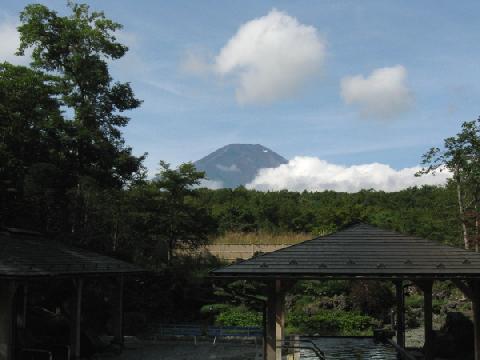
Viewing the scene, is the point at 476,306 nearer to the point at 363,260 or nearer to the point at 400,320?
the point at 363,260

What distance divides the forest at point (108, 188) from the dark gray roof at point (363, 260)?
8.08 meters

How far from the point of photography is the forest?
69.9 ft

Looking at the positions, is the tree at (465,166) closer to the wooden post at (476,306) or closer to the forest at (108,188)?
the forest at (108,188)

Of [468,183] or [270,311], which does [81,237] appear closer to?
[270,311]

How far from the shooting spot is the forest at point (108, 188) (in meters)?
21.3

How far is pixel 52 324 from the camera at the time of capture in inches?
644

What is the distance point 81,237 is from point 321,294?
44.2 ft

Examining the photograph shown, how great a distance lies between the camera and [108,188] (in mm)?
22984

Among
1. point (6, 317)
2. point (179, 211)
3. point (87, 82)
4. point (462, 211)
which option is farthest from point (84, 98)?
point (462, 211)

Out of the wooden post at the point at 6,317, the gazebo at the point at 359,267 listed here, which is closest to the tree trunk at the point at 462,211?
the gazebo at the point at 359,267

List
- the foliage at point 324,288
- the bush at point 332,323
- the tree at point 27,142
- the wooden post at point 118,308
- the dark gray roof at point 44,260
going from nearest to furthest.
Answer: the dark gray roof at point 44,260 → the wooden post at point 118,308 → the tree at point 27,142 → the bush at point 332,323 → the foliage at point 324,288

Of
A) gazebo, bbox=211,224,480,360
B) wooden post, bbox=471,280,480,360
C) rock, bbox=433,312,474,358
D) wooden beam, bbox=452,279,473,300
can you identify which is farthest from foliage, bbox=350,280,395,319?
wooden beam, bbox=452,279,473,300

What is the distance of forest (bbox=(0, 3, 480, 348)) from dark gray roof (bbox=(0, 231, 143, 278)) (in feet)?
13.4

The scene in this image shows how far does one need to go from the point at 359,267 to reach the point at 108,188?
14134 millimetres
